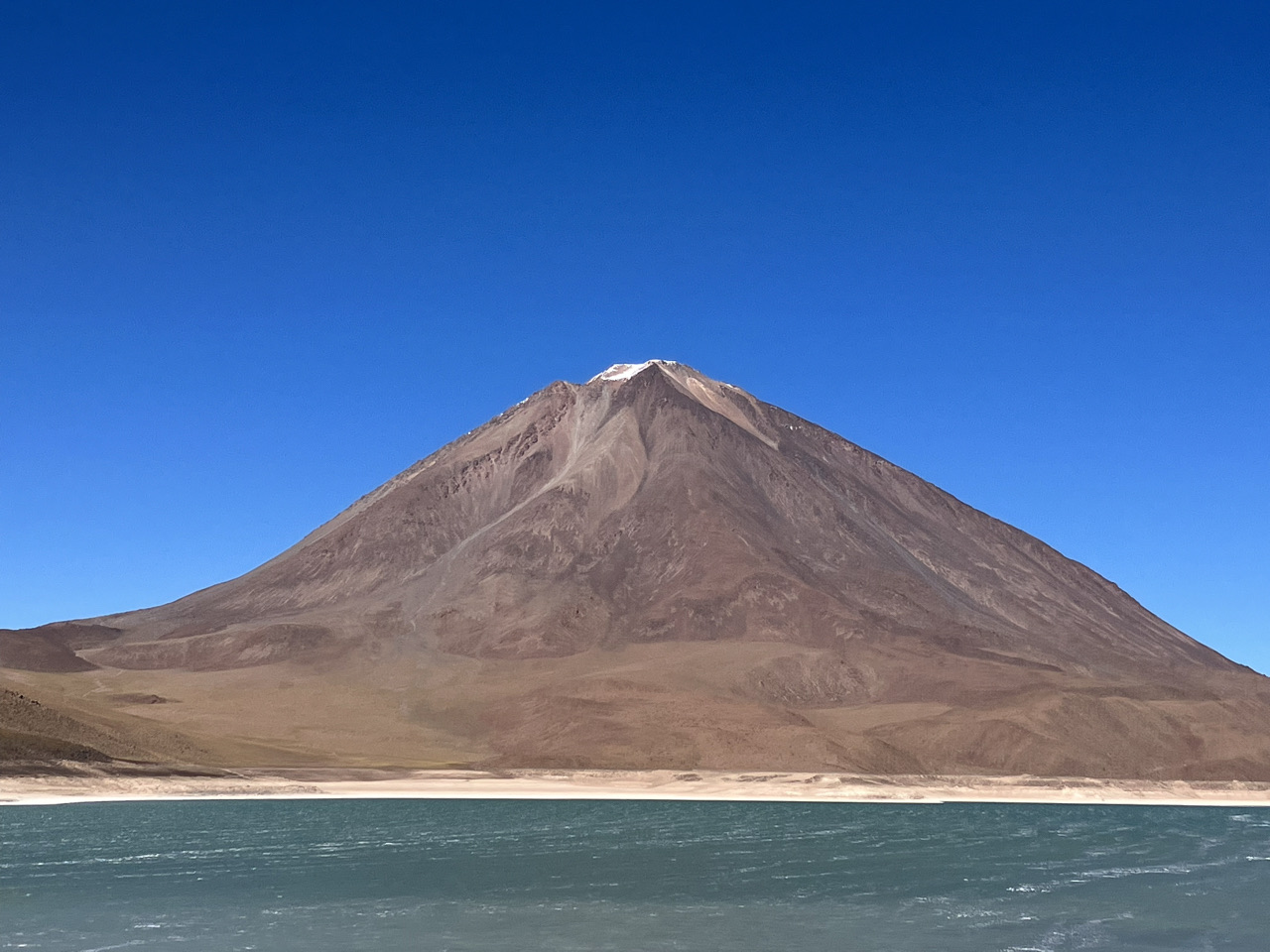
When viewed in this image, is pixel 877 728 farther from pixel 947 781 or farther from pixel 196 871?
pixel 196 871

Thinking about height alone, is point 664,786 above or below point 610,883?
above

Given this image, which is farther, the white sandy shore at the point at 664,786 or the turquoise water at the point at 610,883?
the white sandy shore at the point at 664,786

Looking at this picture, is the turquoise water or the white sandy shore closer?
the turquoise water

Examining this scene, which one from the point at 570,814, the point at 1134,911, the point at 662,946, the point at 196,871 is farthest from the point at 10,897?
the point at 570,814

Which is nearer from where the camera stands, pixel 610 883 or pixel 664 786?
pixel 610 883
